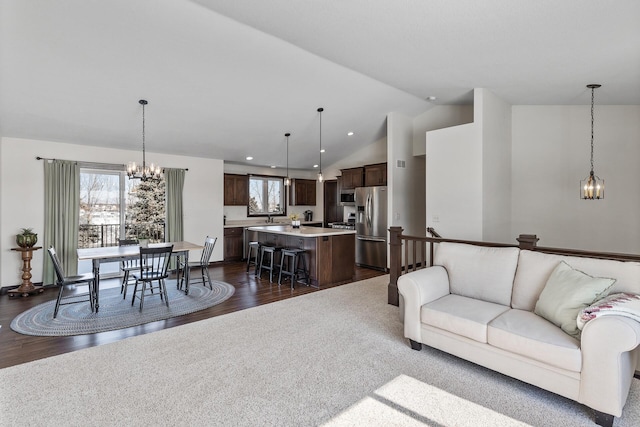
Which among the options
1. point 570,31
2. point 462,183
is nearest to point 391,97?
point 462,183

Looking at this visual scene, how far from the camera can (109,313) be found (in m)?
4.19

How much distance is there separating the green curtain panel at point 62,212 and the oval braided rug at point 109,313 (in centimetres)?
119

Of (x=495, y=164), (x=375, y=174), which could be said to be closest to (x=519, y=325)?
(x=495, y=164)

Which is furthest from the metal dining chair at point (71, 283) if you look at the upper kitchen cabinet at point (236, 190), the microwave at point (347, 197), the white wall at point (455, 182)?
the microwave at point (347, 197)

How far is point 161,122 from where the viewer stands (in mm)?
5543

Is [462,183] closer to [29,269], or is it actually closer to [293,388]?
[293,388]

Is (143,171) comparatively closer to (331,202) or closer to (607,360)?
(607,360)

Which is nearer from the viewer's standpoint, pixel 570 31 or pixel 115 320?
pixel 570 31

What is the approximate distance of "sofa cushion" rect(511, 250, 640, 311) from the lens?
2.42 metres

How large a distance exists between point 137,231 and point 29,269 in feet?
5.96

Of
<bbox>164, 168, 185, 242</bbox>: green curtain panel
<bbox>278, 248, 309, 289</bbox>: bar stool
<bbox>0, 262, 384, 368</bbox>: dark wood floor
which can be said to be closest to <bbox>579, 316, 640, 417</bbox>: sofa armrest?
<bbox>0, 262, 384, 368</bbox>: dark wood floor

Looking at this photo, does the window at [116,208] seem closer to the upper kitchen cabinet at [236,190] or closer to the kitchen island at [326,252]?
the upper kitchen cabinet at [236,190]

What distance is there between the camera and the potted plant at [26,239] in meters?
5.02

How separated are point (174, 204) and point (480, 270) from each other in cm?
618
